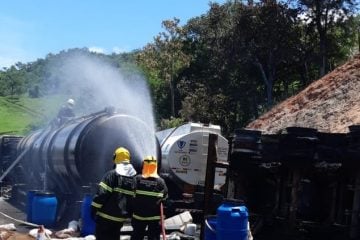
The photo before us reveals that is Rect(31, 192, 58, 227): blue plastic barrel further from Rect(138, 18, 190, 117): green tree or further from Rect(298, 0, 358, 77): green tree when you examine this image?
Rect(138, 18, 190, 117): green tree

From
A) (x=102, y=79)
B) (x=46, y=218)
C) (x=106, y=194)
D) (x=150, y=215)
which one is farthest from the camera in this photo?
(x=102, y=79)

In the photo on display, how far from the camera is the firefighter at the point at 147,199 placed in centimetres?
882

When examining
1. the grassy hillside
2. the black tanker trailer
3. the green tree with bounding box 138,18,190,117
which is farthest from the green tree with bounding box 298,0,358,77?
the grassy hillside

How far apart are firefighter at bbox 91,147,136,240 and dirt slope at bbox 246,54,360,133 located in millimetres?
10268

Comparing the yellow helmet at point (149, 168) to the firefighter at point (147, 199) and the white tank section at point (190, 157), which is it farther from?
the white tank section at point (190, 157)

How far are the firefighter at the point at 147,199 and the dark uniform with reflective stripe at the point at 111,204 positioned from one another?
0.23 meters

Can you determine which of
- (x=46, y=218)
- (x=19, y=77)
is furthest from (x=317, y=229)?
(x=19, y=77)

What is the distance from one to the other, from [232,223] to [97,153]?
18.0ft

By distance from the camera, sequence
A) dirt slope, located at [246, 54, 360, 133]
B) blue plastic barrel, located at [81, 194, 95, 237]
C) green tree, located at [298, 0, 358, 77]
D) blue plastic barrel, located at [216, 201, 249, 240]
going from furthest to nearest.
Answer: green tree, located at [298, 0, 358, 77] < dirt slope, located at [246, 54, 360, 133] < blue plastic barrel, located at [81, 194, 95, 237] < blue plastic barrel, located at [216, 201, 249, 240]

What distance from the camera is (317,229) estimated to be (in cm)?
1027

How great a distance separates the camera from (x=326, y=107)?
A: 21.9 metres

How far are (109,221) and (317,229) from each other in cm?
374

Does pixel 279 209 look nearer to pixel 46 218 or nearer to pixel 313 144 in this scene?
pixel 313 144

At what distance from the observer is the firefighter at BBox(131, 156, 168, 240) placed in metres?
8.82
